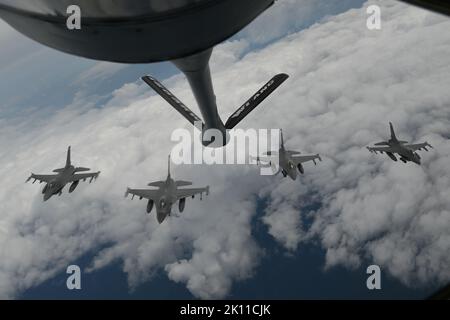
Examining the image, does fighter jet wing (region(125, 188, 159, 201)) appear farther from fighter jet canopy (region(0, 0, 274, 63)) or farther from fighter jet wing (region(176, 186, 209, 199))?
fighter jet canopy (region(0, 0, 274, 63))

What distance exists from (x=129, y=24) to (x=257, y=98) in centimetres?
659

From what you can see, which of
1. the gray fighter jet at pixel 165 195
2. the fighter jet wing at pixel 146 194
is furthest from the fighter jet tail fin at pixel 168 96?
the fighter jet wing at pixel 146 194

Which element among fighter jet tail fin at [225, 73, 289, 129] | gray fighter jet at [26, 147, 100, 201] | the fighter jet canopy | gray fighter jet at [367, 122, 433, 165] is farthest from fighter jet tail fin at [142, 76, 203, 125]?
gray fighter jet at [367, 122, 433, 165]

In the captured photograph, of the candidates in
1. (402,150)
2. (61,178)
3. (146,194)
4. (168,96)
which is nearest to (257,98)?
(168,96)

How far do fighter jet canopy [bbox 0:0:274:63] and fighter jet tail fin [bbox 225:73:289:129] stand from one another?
6.06 metres

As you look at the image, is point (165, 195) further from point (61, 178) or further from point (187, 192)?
point (61, 178)

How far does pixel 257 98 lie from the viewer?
7.52 metres

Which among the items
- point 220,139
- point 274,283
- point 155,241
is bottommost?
point 274,283

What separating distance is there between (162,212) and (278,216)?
66559 millimetres

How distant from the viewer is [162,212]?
606 inches

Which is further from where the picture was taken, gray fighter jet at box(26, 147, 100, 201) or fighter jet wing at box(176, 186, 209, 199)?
gray fighter jet at box(26, 147, 100, 201)

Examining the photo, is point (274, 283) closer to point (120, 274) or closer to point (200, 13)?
point (120, 274)

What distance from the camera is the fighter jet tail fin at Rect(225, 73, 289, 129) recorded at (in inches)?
285

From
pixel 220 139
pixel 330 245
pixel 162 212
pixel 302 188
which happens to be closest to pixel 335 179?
pixel 302 188
